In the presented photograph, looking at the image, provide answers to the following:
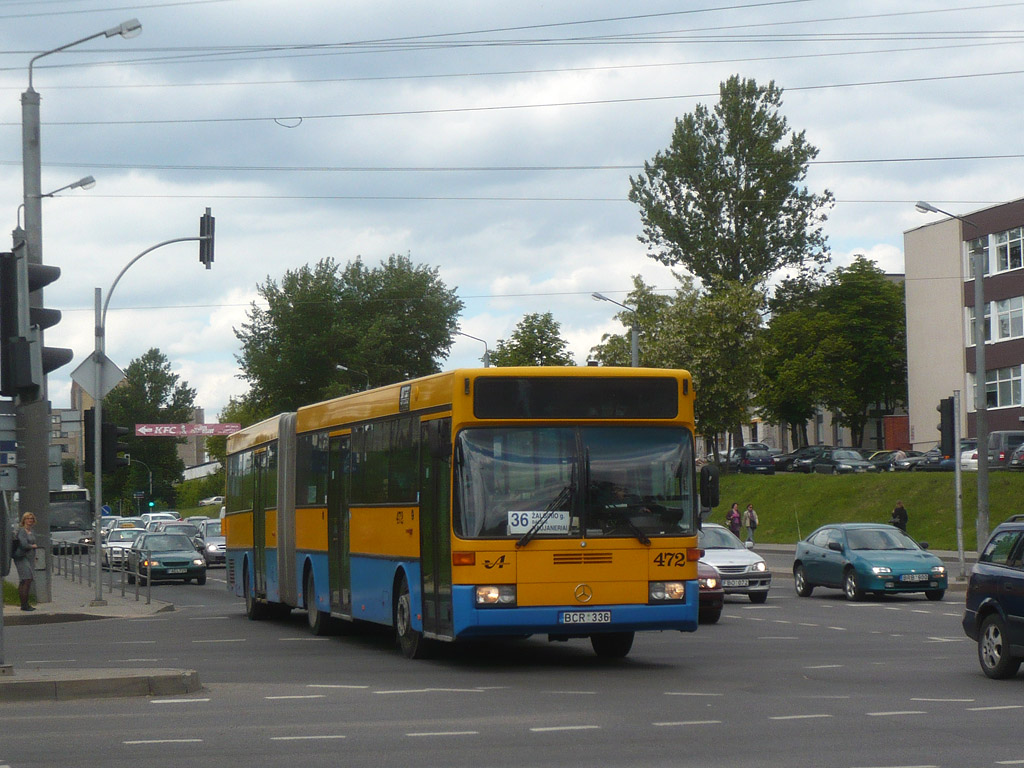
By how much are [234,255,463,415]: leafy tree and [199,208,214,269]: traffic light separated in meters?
54.4

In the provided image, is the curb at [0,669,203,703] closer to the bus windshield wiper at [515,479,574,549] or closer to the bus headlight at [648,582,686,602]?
the bus windshield wiper at [515,479,574,549]

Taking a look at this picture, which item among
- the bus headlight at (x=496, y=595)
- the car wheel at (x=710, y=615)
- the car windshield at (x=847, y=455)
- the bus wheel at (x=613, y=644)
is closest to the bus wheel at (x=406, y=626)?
the bus headlight at (x=496, y=595)

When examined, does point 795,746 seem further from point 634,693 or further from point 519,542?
point 519,542

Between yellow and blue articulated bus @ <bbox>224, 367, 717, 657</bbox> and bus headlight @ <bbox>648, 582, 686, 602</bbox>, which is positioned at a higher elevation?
yellow and blue articulated bus @ <bbox>224, 367, 717, 657</bbox>

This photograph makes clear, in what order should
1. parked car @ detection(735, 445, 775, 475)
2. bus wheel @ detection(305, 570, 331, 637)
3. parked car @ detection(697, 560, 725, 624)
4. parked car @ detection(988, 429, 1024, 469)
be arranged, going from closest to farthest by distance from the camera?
1. bus wheel @ detection(305, 570, 331, 637)
2. parked car @ detection(697, 560, 725, 624)
3. parked car @ detection(988, 429, 1024, 469)
4. parked car @ detection(735, 445, 775, 475)

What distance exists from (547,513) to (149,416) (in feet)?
446

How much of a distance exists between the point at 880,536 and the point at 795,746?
1997cm

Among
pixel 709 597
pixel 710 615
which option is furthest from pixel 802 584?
pixel 709 597

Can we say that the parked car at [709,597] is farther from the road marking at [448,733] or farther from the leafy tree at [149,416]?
the leafy tree at [149,416]

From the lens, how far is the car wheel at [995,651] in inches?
575

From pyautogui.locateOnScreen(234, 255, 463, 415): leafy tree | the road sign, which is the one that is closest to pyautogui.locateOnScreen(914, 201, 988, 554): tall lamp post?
pyautogui.locateOnScreen(234, 255, 463, 415): leafy tree

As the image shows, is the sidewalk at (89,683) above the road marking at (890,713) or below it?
above

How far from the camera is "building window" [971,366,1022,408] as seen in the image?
72250mm

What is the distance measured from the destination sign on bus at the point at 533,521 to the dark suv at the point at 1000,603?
13.0 feet
